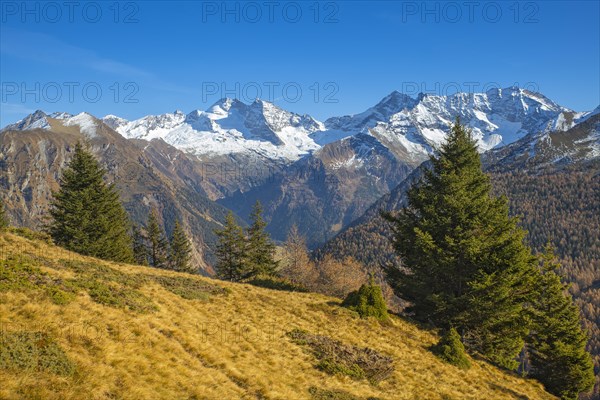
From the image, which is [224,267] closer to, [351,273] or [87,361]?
[351,273]

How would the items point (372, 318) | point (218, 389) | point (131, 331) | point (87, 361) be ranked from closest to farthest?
point (87, 361), point (218, 389), point (131, 331), point (372, 318)

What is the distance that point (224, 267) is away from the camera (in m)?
71.0

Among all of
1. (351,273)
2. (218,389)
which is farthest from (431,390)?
(351,273)

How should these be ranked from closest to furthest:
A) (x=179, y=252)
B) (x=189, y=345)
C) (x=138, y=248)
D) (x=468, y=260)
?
(x=189, y=345) → (x=468, y=260) → (x=138, y=248) → (x=179, y=252)

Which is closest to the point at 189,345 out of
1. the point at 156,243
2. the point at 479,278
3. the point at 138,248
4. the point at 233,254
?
the point at 479,278

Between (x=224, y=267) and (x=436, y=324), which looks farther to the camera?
(x=224, y=267)

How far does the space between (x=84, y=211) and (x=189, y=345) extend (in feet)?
131

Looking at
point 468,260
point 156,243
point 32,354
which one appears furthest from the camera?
point 156,243

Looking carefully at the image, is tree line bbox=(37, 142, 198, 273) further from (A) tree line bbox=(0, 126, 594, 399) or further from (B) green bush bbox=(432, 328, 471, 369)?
(B) green bush bbox=(432, 328, 471, 369)

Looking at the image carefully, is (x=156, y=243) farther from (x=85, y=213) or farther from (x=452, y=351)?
(x=452, y=351)

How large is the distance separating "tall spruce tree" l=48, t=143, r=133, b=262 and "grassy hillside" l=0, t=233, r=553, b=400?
75.1 ft

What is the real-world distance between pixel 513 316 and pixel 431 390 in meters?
11.6

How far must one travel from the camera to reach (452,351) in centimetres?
2383

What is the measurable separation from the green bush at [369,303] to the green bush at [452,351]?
4.21 meters
